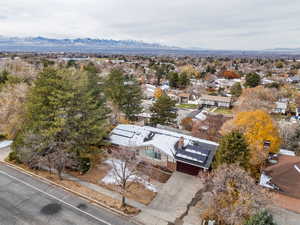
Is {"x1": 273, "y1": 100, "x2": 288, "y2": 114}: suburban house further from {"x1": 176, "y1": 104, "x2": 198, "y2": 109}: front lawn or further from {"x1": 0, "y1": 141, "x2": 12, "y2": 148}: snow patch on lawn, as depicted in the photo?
{"x1": 0, "y1": 141, "x2": 12, "y2": 148}: snow patch on lawn

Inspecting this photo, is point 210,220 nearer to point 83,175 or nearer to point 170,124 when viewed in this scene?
point 83,175

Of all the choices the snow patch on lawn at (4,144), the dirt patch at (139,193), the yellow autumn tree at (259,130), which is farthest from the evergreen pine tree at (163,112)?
the snow patch on lawn at (4,144)

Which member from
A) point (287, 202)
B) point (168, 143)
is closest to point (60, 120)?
point (168, 143)

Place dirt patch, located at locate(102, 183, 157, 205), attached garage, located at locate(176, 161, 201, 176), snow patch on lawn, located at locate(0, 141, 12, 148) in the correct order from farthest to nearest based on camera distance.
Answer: snow patch on lawn, located at locate(0, 141, 12, 148) < attached garage, located at locate(176, 161, 201, 176) < dirt patch, located at locate(102, 183, 157, 205)

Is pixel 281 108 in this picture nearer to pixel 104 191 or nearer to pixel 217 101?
pixel 217 101

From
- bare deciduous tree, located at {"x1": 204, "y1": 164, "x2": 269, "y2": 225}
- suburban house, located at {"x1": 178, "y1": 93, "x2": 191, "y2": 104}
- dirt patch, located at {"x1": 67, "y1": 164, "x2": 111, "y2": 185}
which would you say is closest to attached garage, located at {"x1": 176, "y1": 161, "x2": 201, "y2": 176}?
bare deciduous tree, located at {"x1": 204, "y1": 164, "x2": 269, "y2": 225}
